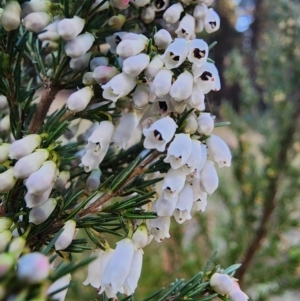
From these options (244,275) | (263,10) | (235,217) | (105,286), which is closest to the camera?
(105,286)

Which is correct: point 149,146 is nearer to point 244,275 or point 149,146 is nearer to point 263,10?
point 244,275

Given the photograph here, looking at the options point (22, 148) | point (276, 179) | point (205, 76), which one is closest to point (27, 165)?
point (22, 148)

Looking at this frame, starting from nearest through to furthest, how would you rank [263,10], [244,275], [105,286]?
[105,286]
[244,275]
[263,10]

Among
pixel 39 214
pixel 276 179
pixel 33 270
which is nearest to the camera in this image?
pixel 33 270

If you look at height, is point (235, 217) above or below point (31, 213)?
below

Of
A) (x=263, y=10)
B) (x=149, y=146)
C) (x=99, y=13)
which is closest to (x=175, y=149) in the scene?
(x=149, y=146)

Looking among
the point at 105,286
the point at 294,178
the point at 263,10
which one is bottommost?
the point at 263,10

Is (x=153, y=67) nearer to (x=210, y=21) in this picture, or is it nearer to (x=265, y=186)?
(x=210, y=21)

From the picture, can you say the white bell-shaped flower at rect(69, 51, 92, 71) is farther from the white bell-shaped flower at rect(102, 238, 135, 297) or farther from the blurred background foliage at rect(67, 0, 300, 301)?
the blurred background foliage at rect(67, 0, 300, 301)
